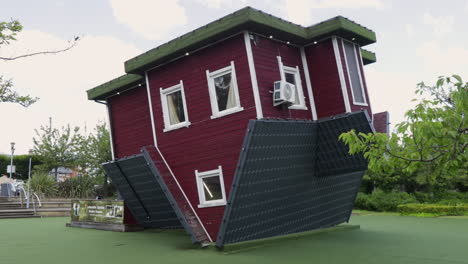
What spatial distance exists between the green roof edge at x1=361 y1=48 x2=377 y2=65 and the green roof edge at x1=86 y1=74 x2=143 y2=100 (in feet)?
25.9

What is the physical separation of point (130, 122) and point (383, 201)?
57.2 ft

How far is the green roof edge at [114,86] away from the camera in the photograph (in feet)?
46.2

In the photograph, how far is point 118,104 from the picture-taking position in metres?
15.5

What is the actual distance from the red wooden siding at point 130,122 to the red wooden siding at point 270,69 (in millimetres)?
5687

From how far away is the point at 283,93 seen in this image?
33.2 ft

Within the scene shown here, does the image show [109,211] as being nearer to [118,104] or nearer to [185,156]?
[118,104]

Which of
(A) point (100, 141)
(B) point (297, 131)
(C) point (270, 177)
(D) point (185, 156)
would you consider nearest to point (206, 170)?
(D) point (185, 156)

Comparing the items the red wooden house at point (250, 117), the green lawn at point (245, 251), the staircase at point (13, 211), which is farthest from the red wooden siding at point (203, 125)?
the staircase at point (13, 211)

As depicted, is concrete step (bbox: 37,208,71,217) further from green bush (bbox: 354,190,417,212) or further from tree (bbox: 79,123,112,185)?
green bush (bbox: 354,190,417,212)

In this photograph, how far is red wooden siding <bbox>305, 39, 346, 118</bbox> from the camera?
36.4 ft

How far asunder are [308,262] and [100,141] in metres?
27.4

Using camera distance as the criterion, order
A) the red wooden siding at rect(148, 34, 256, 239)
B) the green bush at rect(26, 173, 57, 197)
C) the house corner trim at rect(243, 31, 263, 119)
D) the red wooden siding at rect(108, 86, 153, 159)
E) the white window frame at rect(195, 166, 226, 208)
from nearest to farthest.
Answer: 1. the house corner trim at rect(243, 31, 263, 119)
2. the red wooden siding at rect(148, 34, 256, 239)
3. the white window frame at rect(195, 166, 226, 208)
4. the red wooden siding at rect(108, 86, 153, 159)
5. the green bush at rect(26, 173, 57, 197)

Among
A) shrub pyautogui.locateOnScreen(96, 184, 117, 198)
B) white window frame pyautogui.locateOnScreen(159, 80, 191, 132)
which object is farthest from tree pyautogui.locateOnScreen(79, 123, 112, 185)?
white window frame pyautogui.locateOnScreen(159, 80, 191, 132)

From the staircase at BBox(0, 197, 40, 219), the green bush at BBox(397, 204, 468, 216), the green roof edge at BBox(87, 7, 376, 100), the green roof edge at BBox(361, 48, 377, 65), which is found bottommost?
the green bush at BBox(397, 204, 468, 216)
